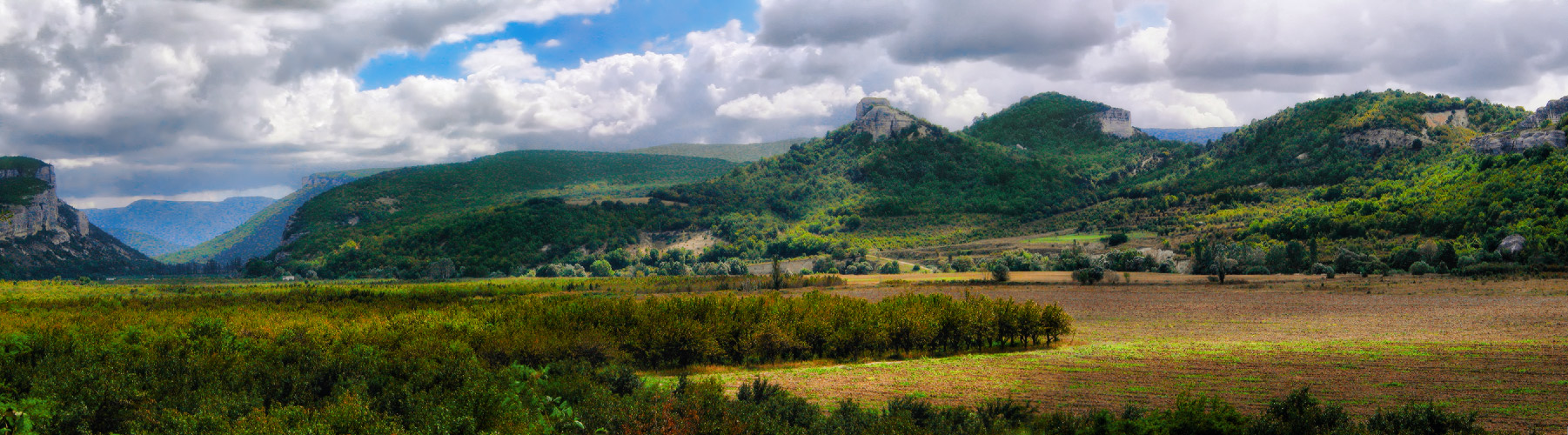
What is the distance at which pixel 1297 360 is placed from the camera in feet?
112

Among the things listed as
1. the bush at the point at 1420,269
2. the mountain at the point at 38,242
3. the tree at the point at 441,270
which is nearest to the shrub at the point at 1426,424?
the bush at the point at 1420,269

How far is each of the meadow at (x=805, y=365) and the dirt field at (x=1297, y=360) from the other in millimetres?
188

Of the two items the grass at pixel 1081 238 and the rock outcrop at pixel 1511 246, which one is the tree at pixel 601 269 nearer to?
the grass at pixel 1081 238

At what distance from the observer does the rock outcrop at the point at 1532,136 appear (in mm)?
96000

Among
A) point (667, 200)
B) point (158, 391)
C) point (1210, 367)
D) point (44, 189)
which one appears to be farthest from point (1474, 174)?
point (44, 189)

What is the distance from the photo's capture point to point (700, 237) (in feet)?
527

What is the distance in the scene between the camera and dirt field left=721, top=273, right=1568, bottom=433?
89.3 feet

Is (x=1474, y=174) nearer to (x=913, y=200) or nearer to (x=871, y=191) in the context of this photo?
(x=913, y=200)

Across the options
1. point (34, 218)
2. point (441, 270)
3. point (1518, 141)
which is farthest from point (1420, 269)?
point (34, 218)

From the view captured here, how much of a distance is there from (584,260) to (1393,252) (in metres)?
117

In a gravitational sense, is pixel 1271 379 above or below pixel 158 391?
below

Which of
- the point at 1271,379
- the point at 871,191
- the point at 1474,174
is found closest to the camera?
the point at 1271,379

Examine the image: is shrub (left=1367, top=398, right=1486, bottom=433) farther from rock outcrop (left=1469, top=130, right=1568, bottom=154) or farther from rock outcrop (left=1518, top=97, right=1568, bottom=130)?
rock outcrop (left=1518, top=97, right=1568, bottom=130)

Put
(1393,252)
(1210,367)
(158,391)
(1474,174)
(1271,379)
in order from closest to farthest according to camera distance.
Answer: (158,391) < (1271,379) < (1210,367) < (1393,252) < (1474,174)
